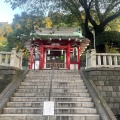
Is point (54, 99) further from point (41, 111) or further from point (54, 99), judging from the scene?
point (41, 111)

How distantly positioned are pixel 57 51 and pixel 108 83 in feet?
28.4

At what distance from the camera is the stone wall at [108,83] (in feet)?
25.8

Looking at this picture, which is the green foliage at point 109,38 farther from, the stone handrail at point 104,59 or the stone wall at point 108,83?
the stone wall at point 108,83

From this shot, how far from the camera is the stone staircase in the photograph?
5828 millimetres

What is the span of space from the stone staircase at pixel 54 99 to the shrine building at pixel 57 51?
19.7 feet

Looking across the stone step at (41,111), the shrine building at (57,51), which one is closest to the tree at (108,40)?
the shrine building at (57,51)

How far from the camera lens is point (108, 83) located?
8.34 metres

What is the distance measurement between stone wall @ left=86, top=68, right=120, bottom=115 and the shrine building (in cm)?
647

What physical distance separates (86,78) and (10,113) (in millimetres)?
4349

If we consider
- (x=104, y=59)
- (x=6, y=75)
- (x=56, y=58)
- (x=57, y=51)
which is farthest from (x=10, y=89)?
(x=57, y=51)

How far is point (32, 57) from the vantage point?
15.7 m

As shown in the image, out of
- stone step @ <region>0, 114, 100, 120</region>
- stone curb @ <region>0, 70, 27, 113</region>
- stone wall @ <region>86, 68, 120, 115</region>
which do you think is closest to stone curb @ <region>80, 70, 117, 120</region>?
stone step @ <region>0, 114, 100, 120</region>

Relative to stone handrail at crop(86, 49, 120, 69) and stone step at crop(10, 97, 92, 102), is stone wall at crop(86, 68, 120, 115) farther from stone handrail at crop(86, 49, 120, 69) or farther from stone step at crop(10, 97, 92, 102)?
stone step at crop(10, 97, 92, 102)

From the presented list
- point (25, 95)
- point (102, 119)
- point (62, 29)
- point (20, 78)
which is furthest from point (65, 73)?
point (62, 29)
